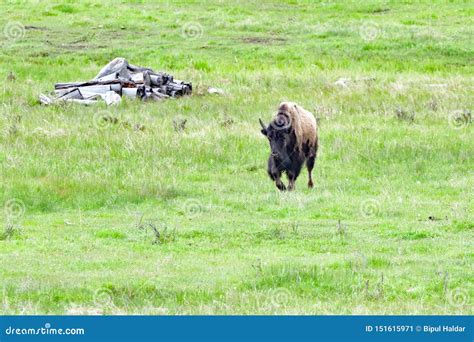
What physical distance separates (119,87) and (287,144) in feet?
34.2

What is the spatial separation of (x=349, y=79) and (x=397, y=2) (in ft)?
59.9

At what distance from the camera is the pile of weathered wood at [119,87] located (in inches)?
1112

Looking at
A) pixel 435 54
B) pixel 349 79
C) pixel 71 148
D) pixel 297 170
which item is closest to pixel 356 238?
pixel 297 170

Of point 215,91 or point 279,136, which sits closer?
point 279,136

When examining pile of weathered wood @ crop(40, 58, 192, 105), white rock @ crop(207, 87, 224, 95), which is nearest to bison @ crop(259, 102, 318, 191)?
pile of weathered wood @ crop(40, 58, 192, 105)

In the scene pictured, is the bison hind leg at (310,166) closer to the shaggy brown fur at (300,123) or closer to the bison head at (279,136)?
the shaggy brown fur at (300,123)

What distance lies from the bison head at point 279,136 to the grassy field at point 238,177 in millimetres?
679

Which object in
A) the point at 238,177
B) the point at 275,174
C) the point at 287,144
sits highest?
the point at 287,144

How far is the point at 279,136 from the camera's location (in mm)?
19203

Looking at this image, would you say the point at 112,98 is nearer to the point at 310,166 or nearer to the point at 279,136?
the point at 310,166

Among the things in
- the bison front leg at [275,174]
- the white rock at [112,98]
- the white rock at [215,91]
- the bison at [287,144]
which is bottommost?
the white rock at [215,91]

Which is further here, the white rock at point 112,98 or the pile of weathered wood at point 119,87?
the pile of weathered wood at point 119,87

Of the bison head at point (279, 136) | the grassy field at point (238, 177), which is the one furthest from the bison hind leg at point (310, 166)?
the bison head at point (279, 136)

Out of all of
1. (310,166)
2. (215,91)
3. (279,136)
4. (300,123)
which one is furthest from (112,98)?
(279,136)
